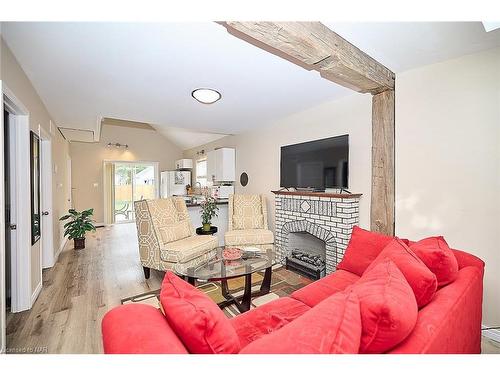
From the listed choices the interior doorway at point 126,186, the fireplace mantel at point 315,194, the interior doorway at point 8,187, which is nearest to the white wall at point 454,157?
the fireplace mantel at point 315,194

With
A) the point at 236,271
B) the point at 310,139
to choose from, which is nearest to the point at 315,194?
the point at 310,139

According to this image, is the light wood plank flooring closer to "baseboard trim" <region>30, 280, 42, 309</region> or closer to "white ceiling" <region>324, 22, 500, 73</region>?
"baseboard trim" <region>30, 280, 42, 309</region>

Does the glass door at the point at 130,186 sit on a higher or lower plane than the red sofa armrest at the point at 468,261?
higher

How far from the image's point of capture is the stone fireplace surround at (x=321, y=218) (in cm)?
292

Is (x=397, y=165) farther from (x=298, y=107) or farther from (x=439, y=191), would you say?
(x=298, y=107)

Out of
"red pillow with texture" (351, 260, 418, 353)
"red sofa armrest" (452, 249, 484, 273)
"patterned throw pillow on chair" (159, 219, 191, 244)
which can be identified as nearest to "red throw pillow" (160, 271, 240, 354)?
"red pillow with texture" (351, 260, 418, 353)

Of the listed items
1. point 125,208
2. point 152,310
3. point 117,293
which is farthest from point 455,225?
point 125,208

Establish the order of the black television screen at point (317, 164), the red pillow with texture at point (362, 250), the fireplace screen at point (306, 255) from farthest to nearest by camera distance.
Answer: the fireplace screen at point (306, 255), the black television screen at point (317, 164), the red pillow with texture at point (362, 250)

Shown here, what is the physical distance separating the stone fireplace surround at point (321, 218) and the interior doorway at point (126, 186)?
5.51m

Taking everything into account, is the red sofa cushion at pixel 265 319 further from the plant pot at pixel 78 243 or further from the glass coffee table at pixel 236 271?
the plant pot at pixel 78 243

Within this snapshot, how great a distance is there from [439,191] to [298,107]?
2.02 metres

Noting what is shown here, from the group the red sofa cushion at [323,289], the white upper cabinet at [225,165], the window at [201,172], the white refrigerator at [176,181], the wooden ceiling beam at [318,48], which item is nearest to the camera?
the wooden ceiling beam at [318,48]

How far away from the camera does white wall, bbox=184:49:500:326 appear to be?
1.93 metres

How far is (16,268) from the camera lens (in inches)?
89.7
